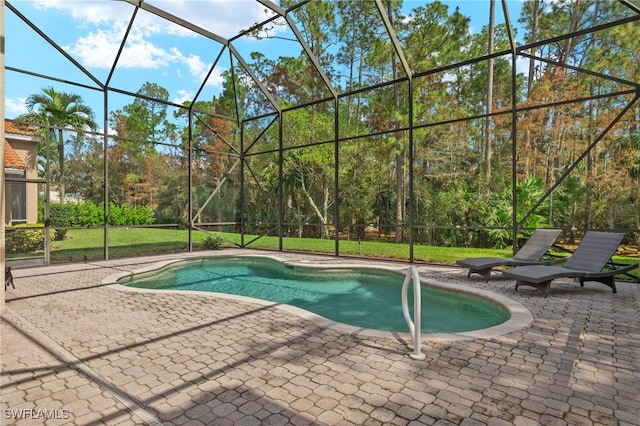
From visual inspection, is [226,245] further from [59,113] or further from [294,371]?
[59,113]

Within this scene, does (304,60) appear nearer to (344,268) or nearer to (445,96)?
(445,96)

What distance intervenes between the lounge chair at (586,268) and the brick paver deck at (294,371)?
2.04 ft

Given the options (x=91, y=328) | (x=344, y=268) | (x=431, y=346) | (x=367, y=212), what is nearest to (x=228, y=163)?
(x=367, y=212)

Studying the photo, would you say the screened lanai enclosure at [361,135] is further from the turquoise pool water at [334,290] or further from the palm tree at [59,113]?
the turquoise pool water at [334,290]

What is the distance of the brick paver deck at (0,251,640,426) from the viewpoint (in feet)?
7.06

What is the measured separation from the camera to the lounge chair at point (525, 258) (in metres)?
6.27

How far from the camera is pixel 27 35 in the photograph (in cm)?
746

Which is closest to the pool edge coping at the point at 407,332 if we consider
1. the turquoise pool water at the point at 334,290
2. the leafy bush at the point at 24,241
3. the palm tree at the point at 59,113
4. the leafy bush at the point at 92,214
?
the turquoise pool water at the point at 334,290

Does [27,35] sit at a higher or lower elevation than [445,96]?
lower

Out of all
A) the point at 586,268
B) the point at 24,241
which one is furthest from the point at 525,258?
the point at 24,241

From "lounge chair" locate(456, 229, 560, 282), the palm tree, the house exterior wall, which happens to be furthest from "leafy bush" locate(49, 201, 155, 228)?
"lounge chair" locate(456, 229, 560, 282)

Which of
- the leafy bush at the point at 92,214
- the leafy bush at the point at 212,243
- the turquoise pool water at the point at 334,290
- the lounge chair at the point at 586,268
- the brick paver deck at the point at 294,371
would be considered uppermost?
the leafy bush at the point at 92,214

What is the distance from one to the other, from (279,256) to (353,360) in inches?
277

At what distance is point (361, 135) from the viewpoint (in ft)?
36.3
